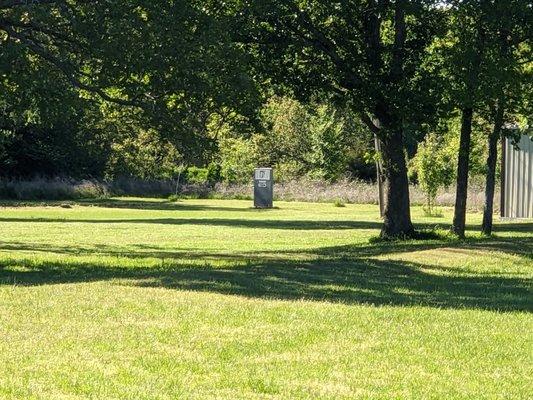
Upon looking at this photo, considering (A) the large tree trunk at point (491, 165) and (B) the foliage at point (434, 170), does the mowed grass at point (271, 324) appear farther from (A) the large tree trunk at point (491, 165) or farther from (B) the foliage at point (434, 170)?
(B) the foliage at point (434, 170)

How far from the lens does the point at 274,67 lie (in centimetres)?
2512

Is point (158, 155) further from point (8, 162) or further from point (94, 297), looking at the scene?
point (94, 297)

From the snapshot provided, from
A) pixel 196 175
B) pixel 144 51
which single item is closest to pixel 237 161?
pixel 196 175

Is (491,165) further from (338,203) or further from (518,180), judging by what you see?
(338,203)

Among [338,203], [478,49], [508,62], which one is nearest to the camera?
[508,62]

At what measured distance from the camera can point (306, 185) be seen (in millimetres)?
69062

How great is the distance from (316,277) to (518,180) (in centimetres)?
2328

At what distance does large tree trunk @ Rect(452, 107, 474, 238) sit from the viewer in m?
26.1

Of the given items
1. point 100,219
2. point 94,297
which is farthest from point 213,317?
point 100,219

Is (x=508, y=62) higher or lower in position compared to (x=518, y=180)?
higher

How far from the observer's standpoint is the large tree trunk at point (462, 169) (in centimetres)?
2614

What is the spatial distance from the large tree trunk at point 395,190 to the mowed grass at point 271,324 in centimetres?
387

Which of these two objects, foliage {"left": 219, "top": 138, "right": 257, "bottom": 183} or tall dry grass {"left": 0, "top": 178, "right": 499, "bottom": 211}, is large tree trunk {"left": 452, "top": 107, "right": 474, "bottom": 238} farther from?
foliage {"left": 219, "top": 138, "right": 257, "bottom": 183}

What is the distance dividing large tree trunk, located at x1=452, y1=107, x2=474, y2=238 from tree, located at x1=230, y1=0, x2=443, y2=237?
5.28ft
